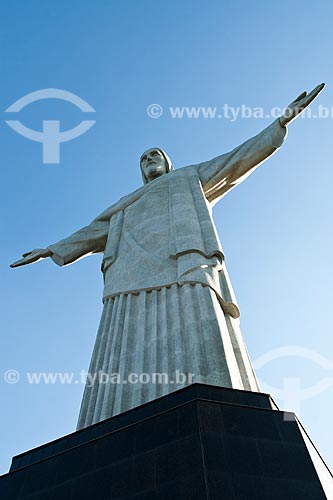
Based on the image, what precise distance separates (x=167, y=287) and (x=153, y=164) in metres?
5.46

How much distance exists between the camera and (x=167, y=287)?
25.4 ft

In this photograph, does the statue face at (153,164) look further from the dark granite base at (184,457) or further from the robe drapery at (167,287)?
the dark granite base at (184,457)

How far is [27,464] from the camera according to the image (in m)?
5.53

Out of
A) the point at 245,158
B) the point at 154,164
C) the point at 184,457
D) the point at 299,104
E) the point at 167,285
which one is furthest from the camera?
the point at 154,164

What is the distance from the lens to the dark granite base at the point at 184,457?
4.09 m

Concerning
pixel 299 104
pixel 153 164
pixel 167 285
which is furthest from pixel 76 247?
pixel 299 104

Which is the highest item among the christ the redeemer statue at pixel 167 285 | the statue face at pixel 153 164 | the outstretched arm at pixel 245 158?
the statue face at pixel 153 164

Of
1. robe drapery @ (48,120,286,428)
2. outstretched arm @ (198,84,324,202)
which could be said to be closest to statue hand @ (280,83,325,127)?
outstretched arm @ (198,84,324,202)

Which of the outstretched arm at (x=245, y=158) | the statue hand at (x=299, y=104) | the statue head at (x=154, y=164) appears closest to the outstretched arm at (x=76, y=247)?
the statue head at (x=154, y=164)

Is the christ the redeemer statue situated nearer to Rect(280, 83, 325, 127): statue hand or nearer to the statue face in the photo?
Rect(280, 83, 325, 127): statue hand

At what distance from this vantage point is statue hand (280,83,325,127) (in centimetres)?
893

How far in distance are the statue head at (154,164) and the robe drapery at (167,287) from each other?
139cm

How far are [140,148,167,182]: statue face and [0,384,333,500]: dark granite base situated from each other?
787cm

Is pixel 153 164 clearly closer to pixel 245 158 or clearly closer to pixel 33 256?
pixel 245 158
